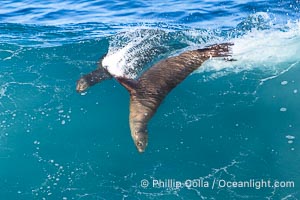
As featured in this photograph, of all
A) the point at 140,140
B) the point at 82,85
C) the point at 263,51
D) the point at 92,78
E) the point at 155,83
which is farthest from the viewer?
the point at 263,51

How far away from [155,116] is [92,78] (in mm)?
2196

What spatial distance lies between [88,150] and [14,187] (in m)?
1.66

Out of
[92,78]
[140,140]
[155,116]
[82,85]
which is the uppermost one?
[92,78]

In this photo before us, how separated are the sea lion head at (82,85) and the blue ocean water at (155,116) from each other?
17 centimetres

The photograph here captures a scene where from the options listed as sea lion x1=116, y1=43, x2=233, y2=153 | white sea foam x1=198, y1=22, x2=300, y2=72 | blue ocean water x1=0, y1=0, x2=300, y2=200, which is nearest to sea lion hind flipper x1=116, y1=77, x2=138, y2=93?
sea lion x1=116, y1=43, x2=233, y2=153

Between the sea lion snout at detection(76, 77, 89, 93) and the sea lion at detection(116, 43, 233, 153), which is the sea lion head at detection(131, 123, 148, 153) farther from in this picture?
the sea lion snout at detection(76, 77, 89, 93)

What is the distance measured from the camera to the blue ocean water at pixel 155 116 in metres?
9.19

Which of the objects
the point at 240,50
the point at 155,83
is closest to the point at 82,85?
the point at 155,83

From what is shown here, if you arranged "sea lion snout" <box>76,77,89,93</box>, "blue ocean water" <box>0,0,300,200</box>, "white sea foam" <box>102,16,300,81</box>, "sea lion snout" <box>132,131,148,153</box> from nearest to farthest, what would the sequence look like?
"blue ocean water" <box>0,0,300,200</box>
"sea lion snout" <box>132,131,148,153</box>
"sea lion snout" <box>76,77,89,93</box>
"white sea foam" <box>102,16,300,81</box>

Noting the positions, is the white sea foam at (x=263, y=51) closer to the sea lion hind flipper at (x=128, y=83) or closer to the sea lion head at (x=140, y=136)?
the sea lion hind flipper at (x=128, y=83)

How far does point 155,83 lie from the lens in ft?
36.6

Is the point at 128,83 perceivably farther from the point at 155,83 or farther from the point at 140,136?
the point at 140,136

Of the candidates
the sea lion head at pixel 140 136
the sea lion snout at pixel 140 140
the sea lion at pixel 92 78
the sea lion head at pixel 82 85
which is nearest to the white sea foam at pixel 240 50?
the sea lion at pixel 92 78

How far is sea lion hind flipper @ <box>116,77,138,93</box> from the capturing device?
436 inches
